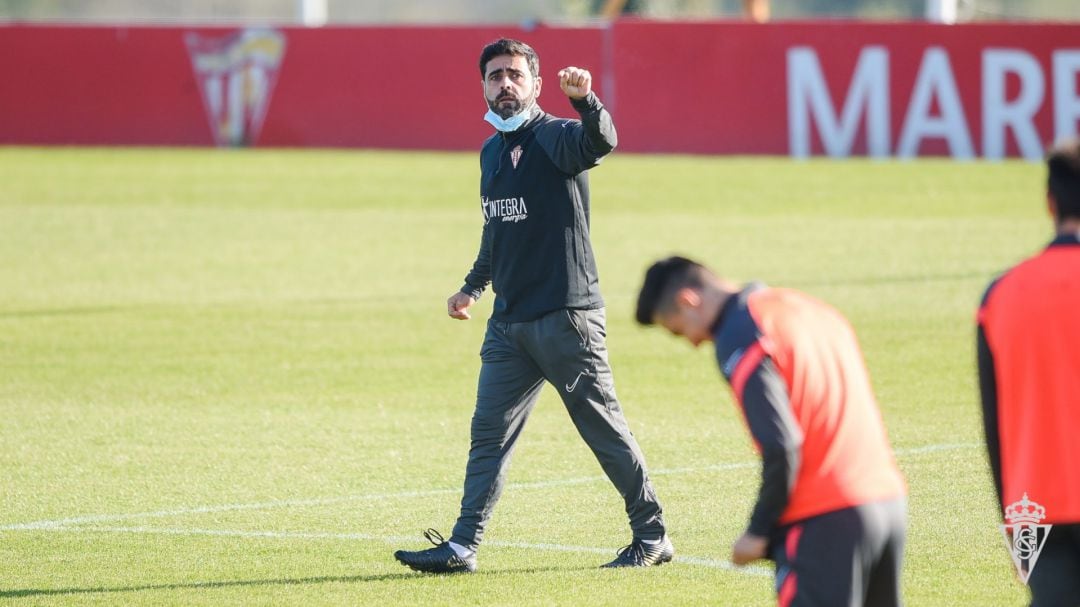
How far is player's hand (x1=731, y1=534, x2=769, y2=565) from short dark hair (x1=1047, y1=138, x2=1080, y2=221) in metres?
1.24

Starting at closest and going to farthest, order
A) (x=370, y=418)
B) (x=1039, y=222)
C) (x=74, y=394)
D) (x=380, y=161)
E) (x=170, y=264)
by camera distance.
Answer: (x=370, y=418) < (x=74, y=394) < (x=170, y=264) < (x=1039, y=222) < (x=380, y=161)

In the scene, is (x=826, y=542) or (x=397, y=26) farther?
(x=397, y=26)

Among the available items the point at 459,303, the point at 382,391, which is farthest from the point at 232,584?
the point at 382,391

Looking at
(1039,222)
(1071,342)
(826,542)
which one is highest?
(1071,342)

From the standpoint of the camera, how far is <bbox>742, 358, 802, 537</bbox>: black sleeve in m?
4.87

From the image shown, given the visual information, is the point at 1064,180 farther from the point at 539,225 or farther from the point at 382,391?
the point at 382,391

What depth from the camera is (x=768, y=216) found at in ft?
80.8

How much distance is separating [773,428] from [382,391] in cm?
824

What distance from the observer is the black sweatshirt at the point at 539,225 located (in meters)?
7.75

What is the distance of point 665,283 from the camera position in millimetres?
5082

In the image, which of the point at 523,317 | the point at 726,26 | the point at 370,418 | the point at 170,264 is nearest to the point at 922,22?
the point at 726,26

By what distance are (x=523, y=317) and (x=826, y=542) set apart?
3.01 meters

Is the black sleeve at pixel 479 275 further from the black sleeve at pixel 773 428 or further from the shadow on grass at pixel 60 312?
the shadow on grass at pixel 60 312

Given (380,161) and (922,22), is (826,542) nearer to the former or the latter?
(922,22)
